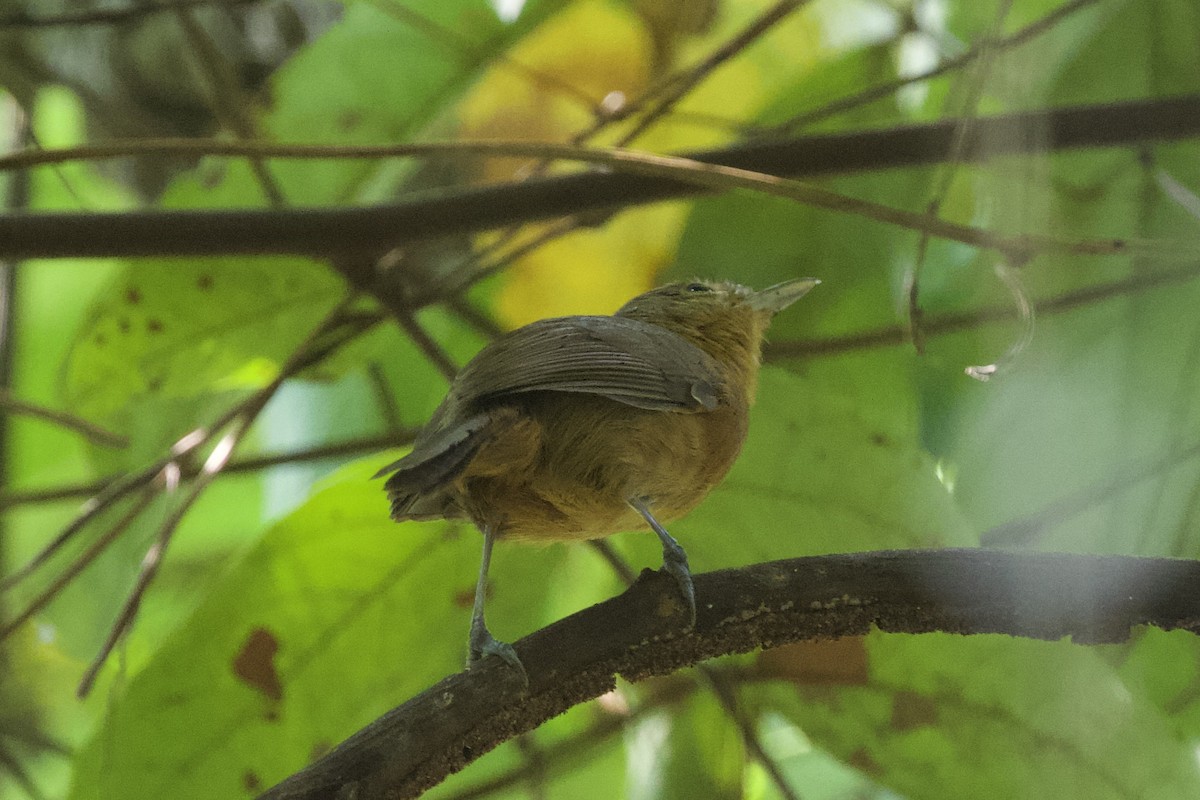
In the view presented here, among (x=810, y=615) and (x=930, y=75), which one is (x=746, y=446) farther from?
(x=930, y=75)

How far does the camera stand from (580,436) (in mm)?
1600

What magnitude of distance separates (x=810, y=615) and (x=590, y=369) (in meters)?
0.42

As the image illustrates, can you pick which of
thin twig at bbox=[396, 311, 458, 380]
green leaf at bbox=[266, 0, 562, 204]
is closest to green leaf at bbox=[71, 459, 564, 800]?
thin twig at bbox=[396, 311, 458, 380]

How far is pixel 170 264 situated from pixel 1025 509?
1.53 metres

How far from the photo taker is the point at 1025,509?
64.7 inches

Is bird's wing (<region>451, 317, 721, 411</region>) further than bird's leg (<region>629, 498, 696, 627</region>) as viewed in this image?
Yes

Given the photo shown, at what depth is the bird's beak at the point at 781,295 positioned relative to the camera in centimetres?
207

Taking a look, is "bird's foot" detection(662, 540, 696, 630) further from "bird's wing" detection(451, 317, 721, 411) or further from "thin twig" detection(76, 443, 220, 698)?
"thin twig" detection(76, 443, 220, 698)

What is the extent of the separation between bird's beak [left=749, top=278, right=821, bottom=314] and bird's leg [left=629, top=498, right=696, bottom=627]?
55 centimetres

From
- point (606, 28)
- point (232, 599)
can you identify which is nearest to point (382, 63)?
point (606, 28)

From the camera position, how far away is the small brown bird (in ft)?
5.03

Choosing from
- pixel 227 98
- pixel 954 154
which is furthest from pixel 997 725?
pixel 227 98

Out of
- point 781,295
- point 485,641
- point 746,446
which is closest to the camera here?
point 485,641

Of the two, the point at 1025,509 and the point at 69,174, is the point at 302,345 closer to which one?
the point at 69,174
